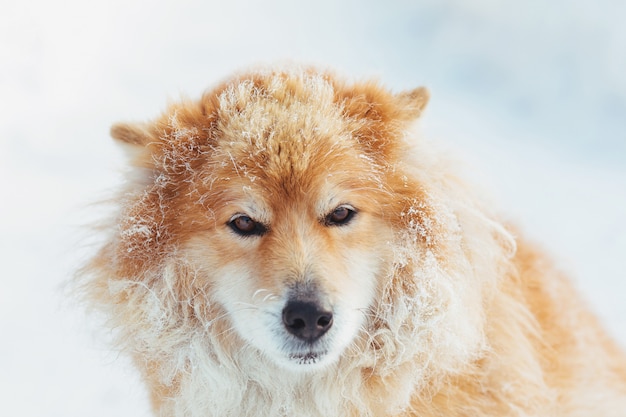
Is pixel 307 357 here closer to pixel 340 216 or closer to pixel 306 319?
pixel 306 319

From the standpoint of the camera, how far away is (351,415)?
369cm

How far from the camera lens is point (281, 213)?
139 inches

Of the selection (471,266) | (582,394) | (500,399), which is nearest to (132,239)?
(471,266)

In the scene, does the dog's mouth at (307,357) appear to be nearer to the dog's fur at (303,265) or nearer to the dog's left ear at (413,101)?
the dog's fur at (303,265)

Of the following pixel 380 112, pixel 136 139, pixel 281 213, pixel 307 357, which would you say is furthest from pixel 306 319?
pixel 136 139

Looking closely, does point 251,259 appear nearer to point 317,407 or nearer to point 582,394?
point 317,407

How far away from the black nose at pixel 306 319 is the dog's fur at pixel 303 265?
1.3 inches

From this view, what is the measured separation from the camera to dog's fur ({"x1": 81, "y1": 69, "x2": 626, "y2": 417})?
139 inches

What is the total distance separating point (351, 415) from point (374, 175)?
4.24ft

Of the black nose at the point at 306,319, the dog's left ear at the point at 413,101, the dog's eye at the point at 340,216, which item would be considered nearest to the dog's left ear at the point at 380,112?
the dog's left ear at the point at 413,101

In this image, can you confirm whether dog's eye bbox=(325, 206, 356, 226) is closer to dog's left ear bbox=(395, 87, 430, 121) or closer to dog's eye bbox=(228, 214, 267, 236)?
dog's eye bbox=(228, 214, 267, 236)

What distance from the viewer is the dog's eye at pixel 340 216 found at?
3.58m

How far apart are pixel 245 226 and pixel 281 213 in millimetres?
205

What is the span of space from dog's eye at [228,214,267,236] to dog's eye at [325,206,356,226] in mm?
345
